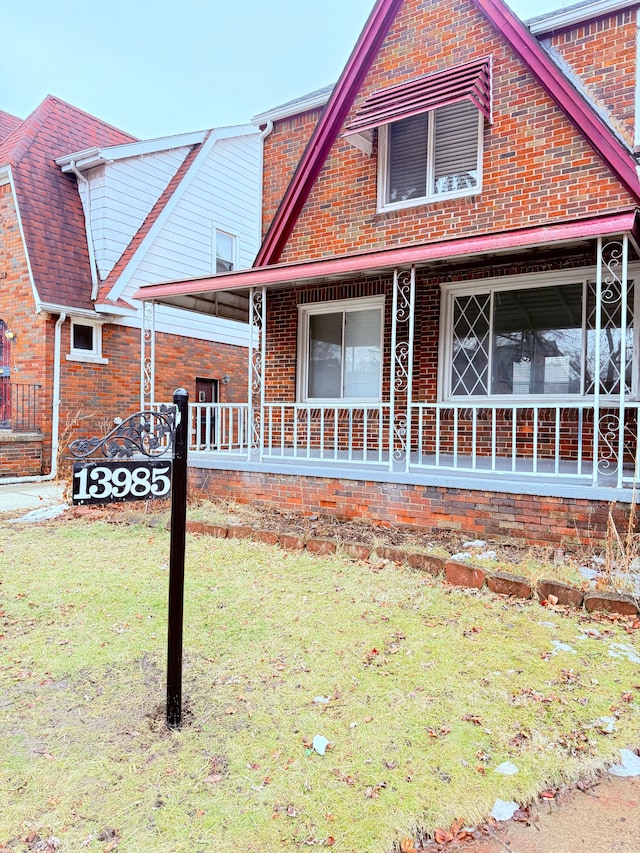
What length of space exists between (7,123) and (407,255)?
13810mm

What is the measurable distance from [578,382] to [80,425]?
9.86 meters

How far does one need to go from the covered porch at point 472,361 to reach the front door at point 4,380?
205 inches

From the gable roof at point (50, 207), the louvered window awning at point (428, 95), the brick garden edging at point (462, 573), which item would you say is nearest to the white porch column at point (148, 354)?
the gable roof at point (50, 207)

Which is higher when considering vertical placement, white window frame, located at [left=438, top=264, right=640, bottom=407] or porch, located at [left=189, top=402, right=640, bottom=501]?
white window frame, located at [left=438, top=264, right=640, bottom=407]

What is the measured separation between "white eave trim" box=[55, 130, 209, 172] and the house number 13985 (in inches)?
445

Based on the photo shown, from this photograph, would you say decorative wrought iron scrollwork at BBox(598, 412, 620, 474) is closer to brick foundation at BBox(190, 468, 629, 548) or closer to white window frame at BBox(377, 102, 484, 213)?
brick foundation at BBox(190, 468, 629, 548)

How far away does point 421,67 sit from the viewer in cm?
886

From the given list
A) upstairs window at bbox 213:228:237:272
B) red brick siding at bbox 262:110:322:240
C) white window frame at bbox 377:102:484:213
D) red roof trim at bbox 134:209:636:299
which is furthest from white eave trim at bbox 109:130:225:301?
white window frame at bbox 377:102:484:213

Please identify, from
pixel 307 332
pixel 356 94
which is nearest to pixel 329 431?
pixel 307 332

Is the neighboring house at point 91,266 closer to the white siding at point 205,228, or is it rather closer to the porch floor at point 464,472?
the white siding at point 205,228

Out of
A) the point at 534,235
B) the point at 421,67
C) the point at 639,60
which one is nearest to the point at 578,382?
the point at 534,235

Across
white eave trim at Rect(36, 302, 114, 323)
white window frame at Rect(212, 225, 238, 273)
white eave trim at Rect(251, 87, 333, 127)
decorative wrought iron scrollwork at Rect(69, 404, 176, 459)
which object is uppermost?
white eave trim at Rect(251, 87, 333, 127)

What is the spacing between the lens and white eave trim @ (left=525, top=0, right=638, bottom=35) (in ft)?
24.7

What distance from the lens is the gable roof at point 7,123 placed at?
14477 millimetres
